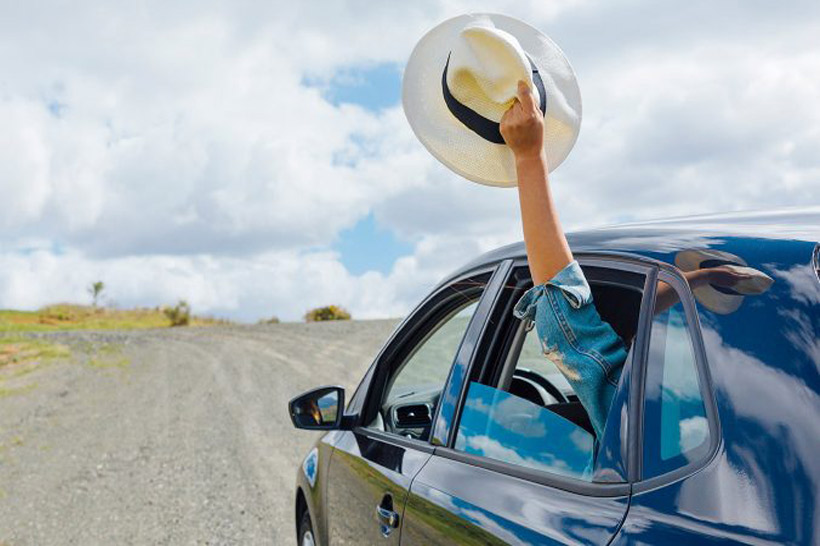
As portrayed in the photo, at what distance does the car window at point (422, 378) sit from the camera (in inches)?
121

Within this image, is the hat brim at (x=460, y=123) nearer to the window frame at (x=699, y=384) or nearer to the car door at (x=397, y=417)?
the car door at (x=397, y=417)

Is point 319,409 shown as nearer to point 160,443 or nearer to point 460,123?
point 460,123

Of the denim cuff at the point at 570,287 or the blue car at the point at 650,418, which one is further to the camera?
the denim cuff at the point at 570,287

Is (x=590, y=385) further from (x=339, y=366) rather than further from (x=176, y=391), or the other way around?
(x=339, y=366)

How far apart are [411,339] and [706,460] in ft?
6.42

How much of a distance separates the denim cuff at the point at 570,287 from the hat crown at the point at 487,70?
47 cm

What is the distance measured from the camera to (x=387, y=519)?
2.77m

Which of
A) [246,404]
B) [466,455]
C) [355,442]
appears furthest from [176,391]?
[466,455]

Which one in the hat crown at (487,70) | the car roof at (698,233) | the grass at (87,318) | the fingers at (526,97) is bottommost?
the car roof at (698,233)

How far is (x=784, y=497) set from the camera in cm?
136

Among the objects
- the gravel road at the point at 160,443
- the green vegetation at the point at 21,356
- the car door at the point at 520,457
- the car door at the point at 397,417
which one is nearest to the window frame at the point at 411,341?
the car door at the point at 397,417

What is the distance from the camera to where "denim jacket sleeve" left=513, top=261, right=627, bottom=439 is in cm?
195

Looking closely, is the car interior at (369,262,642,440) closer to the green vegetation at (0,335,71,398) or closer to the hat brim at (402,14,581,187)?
the hat brim at (402,14,581,187)

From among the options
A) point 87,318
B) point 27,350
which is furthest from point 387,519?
point 87,318
